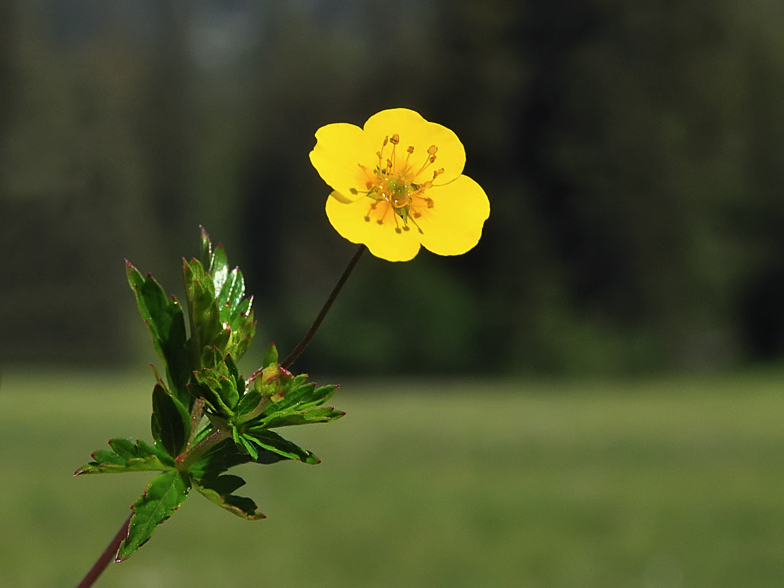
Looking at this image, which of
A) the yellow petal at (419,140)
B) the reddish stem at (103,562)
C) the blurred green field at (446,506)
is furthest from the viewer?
the blurred green field at (446,506)

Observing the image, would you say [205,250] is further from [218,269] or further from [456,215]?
[456,215]

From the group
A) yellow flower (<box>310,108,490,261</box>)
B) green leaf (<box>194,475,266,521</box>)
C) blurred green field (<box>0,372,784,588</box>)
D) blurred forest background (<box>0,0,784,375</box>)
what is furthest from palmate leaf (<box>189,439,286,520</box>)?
blurred forest background (<box>0,0,784,375</box>)

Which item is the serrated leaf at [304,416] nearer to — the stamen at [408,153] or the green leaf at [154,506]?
the green leaf at [154,506]

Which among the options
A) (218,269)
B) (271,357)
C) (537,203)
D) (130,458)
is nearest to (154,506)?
(130,458)

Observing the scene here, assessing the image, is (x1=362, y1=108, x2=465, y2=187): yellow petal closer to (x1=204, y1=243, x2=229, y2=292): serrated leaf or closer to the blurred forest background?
(x1=204, y1=243, x2=229, y2=292): serrated leaf

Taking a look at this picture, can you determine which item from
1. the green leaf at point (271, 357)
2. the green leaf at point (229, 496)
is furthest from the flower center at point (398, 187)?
the green leaf at point (229, 496)

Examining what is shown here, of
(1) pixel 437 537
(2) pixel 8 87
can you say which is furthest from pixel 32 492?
(2) pixel 8 87
